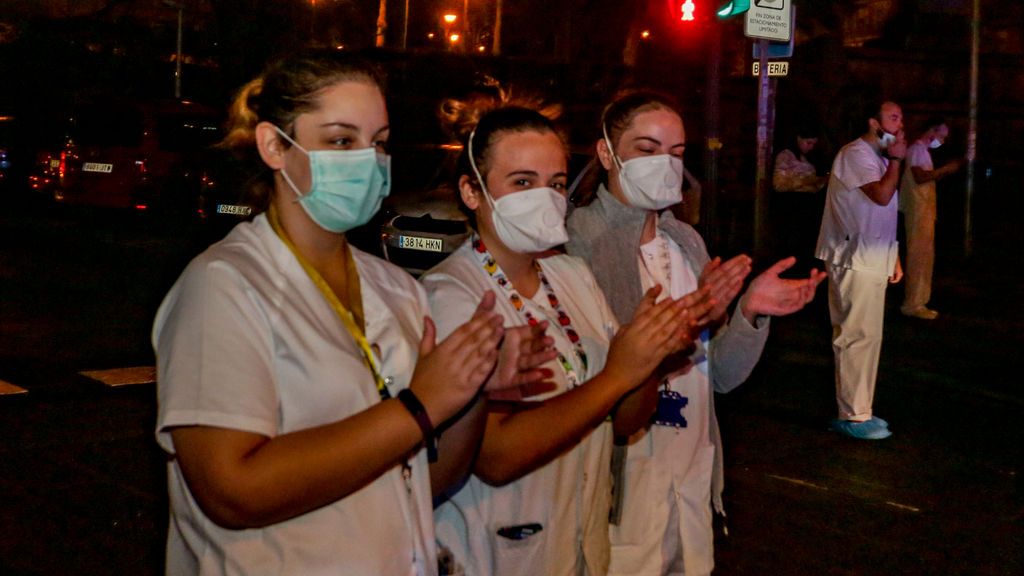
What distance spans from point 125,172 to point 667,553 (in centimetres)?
1940

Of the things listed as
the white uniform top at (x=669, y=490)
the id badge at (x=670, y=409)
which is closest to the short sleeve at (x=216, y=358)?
the white uniform top at (x=669, y=490)

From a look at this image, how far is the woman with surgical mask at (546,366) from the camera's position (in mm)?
2939

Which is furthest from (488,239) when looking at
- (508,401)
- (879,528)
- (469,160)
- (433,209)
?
(433,209)

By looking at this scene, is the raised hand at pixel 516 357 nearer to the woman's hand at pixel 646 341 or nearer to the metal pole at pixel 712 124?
the woman's hand at pixel 646 341

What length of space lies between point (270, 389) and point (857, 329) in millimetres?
6647

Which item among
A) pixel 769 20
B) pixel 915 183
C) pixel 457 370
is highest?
pixel 769 20

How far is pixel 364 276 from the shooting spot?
265 cm

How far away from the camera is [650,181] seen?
13.4ft

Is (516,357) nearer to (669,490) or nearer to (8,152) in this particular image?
(669,490)

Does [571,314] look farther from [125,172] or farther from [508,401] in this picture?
[125,172]

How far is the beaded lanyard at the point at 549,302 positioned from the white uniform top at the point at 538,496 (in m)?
0.02

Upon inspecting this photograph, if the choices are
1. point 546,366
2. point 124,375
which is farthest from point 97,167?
point 546,366

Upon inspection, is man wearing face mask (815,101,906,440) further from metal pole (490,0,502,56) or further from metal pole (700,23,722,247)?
metal pole (490,0,502,56)

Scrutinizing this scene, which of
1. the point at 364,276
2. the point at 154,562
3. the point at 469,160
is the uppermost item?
the point at 469,160
